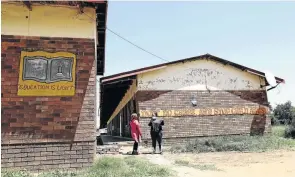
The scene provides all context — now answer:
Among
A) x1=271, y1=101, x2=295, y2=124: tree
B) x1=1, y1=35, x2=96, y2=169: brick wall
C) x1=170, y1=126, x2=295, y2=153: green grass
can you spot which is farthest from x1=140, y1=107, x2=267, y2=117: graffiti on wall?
x1=271, y1=101, x2=295, y2=124: tree

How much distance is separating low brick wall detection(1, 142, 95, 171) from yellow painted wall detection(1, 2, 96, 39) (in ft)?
8.13

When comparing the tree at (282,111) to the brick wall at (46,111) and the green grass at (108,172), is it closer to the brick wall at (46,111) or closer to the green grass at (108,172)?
the green grass at (108,172)

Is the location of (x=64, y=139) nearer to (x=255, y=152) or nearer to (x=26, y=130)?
(x=26, y=130)

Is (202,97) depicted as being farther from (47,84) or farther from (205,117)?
(47,84)

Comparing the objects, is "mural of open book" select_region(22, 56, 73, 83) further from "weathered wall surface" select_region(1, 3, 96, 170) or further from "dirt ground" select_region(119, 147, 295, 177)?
"dirt ground" select_region(119, 147, 295, 177)

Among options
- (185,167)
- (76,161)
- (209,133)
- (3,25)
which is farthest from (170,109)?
(3,25)

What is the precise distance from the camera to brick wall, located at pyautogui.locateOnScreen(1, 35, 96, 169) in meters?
6.67

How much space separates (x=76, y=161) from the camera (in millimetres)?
6938

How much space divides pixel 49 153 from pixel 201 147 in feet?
22.8

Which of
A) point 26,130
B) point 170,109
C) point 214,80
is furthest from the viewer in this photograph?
point 214,80

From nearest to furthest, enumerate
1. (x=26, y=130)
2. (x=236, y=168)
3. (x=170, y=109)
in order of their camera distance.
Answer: (x=26, y=130)
(x=236, y=168)
(x=170, y=109)

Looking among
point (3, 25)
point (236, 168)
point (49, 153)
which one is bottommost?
point (236, 168)

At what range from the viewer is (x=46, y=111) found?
6.85m

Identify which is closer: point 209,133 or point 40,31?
point 40,31
